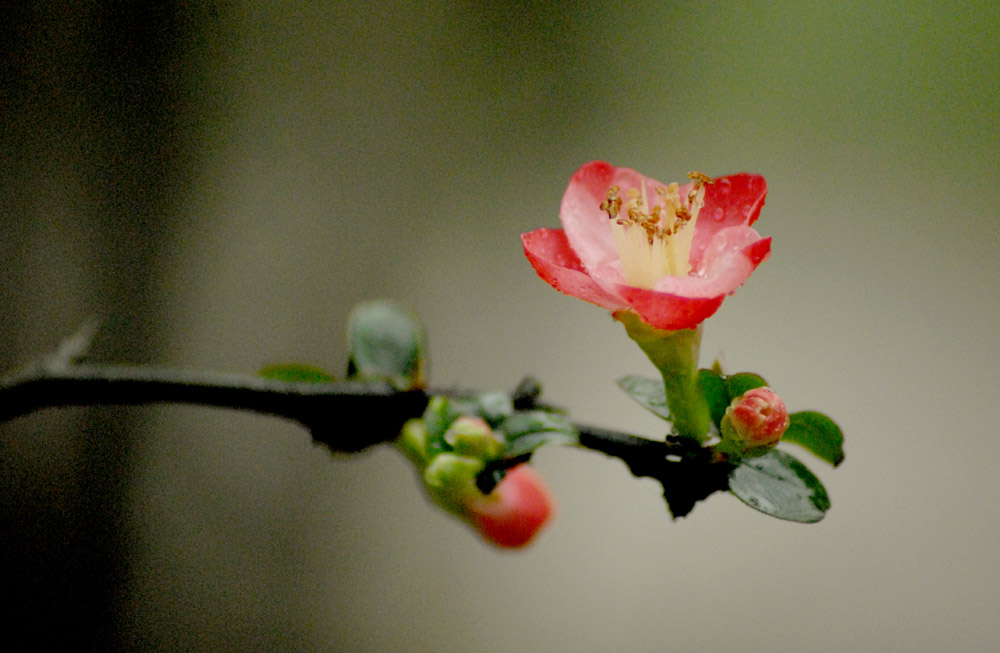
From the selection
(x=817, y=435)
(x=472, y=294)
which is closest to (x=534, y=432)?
(x=817, y=435)

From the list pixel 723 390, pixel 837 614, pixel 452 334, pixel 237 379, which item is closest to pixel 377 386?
pixel 237 379

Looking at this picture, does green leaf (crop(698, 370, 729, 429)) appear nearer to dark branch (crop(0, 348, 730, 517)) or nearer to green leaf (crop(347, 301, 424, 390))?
dark branch (crop(0, 348, 730, 517))

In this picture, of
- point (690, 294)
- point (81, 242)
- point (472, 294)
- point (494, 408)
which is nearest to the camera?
point (690, 294)

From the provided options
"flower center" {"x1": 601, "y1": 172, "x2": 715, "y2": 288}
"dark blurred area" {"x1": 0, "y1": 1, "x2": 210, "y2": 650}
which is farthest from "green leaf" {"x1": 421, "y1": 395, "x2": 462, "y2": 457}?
"dark blurred area" {"x1": 0, "y1": 1, "x2": 210, "y2": 650}

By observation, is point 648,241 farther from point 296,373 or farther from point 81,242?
point 81,242

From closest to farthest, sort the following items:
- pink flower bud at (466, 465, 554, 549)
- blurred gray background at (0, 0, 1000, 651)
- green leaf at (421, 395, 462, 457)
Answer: green leaf at (421, 395, 462, 457), pink flower bud at (466, 465, 554, 549), blurred gray background at (0, 0, 1000, 651)

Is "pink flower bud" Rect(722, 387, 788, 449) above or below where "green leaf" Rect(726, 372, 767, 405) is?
below

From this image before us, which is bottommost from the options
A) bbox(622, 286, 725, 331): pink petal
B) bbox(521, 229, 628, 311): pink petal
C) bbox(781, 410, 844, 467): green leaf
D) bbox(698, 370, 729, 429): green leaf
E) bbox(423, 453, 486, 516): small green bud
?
bbox(423, 453, 486, 516): small green bud
